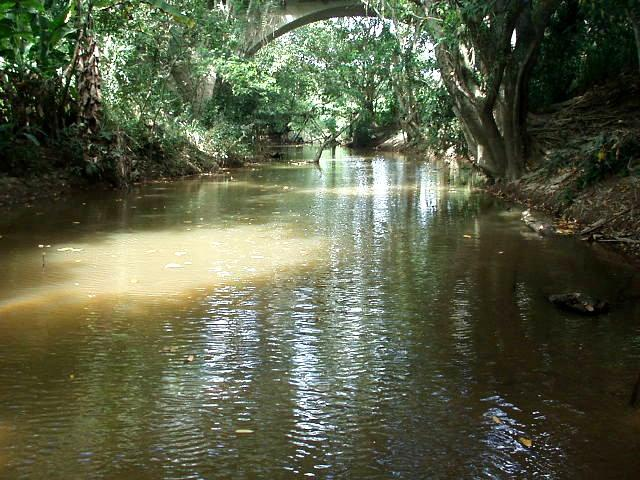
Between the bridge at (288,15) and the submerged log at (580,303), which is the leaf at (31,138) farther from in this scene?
the bridge at (288,15)

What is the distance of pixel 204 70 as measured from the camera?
22047mm

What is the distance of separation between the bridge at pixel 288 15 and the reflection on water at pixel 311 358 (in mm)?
18999

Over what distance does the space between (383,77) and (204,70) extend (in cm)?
590

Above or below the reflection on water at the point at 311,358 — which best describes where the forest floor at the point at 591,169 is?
above

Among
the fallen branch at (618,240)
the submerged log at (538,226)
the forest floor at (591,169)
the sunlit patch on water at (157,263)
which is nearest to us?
the sunlit patch on water at (157,263)

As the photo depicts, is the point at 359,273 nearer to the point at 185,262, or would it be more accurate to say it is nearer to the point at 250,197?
the point at 185,262

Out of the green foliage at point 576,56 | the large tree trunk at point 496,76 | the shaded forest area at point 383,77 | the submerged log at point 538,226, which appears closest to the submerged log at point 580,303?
the submerged log at point 538,226

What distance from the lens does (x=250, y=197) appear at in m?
14.0

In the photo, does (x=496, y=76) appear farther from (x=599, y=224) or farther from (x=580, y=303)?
(x=580, y=303)

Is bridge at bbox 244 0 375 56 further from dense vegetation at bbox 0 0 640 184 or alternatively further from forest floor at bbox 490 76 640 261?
forest floor at bbox 490 76 640 261

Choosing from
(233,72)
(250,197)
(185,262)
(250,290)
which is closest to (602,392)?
(250,290)

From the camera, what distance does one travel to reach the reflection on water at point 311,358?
321 centimetres

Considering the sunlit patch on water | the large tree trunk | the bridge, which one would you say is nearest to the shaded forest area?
the large tree trunk

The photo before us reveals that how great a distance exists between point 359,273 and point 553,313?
213 centimetres
